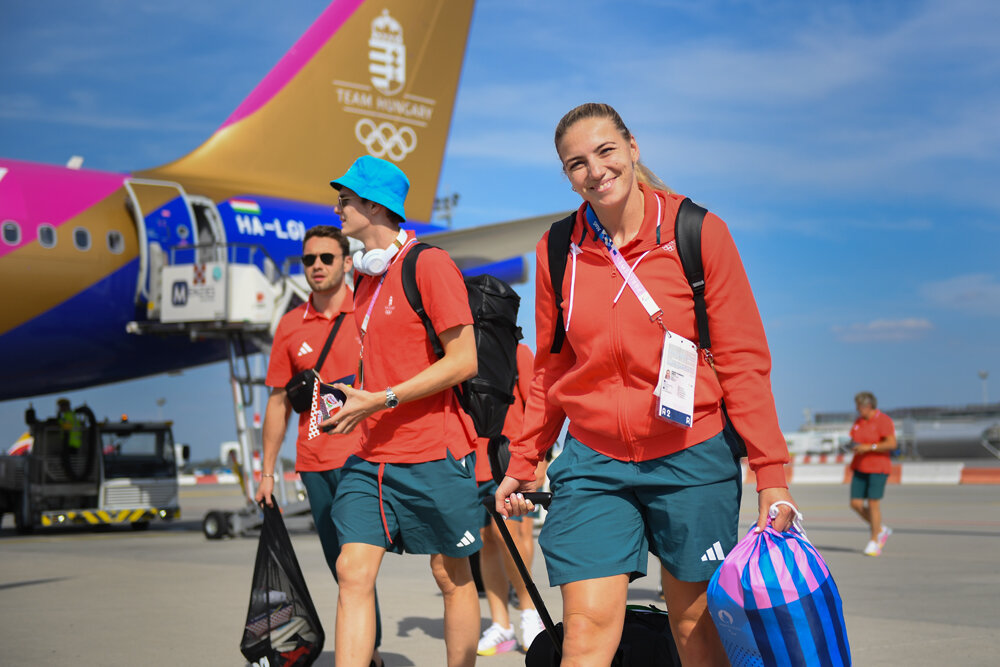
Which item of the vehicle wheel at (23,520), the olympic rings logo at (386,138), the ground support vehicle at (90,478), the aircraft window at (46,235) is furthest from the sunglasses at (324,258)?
the olympic rings logo at (386,138)

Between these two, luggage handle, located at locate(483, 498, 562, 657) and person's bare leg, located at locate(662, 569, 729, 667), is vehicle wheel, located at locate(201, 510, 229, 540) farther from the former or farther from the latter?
person's bare leg, located at locate(662, 569, 729, 667)

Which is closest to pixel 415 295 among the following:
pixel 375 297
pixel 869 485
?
pixel 375 297

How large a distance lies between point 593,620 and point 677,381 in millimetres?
654

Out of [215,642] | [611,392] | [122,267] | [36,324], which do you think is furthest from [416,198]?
[611,392]

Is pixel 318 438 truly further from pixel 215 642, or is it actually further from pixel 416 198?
pixel 416 198

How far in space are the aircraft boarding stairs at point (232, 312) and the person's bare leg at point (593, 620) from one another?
11.3m

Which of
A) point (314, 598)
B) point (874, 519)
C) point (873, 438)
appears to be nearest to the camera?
point (314, 598)

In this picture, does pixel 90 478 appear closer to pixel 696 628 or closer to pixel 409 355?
pixel 409 355

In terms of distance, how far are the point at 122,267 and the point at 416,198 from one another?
24.2ft

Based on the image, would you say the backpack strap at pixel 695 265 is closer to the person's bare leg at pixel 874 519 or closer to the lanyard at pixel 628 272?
the lanyard at pixel 628 272

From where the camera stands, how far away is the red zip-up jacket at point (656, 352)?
280cm

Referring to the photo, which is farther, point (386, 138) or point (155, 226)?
point (386, 138)

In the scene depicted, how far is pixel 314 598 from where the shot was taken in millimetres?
7574

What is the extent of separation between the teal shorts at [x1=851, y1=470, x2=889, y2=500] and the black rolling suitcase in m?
8.13
